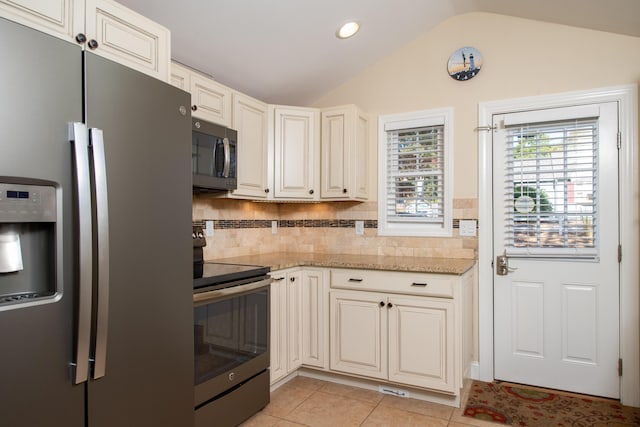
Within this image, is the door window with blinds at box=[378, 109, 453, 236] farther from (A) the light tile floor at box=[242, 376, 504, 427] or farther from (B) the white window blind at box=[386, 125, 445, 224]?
(A) the light tile floor at box=[242, 376, 504, 427]

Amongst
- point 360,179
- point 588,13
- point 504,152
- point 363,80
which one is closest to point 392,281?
point 360,179

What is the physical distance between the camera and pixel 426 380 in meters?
2.65

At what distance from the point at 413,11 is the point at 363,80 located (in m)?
0.74

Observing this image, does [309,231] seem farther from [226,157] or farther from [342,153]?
[226,157]

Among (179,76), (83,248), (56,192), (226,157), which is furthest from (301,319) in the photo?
(56,192)

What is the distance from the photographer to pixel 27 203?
45.4 inches

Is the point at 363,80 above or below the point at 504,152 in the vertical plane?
above

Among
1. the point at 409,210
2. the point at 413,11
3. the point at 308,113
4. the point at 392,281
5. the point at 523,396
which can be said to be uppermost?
the point at 413,11

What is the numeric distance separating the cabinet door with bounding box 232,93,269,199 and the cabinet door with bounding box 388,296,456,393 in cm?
128

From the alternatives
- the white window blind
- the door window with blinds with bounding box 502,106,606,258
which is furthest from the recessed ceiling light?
the door window with blinds with bounding box 502,106,606,258

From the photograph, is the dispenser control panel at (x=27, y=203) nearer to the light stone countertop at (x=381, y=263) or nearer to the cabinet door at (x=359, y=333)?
the light stone countertop at (x=381, y=263)

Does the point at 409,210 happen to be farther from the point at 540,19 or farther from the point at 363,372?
the point at 540,19

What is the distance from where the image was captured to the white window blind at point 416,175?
130 inches

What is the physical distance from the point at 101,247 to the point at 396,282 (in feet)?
6.31
